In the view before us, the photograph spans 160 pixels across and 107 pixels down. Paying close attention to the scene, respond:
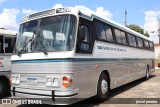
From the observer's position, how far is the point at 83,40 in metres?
7.03

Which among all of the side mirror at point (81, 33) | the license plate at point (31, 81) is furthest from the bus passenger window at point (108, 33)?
the license plate at point (31, 81)

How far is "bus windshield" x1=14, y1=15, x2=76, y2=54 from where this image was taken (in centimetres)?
655

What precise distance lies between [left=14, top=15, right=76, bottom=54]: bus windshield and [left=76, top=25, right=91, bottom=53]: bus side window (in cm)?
27

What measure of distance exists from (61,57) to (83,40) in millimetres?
1052

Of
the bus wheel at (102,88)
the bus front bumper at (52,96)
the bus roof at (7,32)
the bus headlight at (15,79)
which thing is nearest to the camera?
the bus front bumper at (52,96)

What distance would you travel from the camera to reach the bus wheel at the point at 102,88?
8.12 metres

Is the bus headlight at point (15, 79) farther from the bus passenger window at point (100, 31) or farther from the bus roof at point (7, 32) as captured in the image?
the bus passenger window at point (100, 31)

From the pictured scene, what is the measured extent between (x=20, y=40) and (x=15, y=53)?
17.8 inches

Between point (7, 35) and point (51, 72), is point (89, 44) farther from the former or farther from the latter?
point (7, 35)

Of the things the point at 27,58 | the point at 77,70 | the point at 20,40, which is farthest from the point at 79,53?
the point at 20,40

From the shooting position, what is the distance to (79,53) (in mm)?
6789

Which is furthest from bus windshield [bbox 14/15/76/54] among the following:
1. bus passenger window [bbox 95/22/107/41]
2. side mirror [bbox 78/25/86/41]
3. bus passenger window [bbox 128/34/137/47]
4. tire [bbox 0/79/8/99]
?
bus passenger window [bbox 128/34/137/47]

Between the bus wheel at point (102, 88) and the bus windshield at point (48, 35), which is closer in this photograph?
the bus windshield at point (48, 35)

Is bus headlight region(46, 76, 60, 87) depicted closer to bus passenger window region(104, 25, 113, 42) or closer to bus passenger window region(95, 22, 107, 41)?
bus passenger window region(95, 22, 107, 41)
